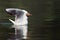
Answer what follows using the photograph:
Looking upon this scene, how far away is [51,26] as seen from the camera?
423cm

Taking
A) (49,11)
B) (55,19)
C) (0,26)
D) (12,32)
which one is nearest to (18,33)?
(12,32)

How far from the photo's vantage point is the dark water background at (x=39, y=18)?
3934mm

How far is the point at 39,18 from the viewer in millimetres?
4836

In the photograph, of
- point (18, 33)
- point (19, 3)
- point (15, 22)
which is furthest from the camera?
point (19, 3)

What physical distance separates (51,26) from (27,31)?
346mm

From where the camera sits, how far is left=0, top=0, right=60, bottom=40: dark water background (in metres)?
3.93

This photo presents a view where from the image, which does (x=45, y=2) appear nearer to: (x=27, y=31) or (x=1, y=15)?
(x=1, y=15)

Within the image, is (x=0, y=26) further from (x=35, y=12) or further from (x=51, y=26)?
(x=35, y=12)

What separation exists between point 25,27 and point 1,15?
0.72 metres

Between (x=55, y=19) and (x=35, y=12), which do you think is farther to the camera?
(x=35, y=12)

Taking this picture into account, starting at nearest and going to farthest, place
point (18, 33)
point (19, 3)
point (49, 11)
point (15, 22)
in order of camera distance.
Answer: point (18, 33) → point (15, 22) → point (49, 11) → point (19, 3)

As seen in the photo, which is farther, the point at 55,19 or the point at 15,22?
the point at 55,19

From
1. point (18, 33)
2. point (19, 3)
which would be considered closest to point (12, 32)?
point (18, 33)

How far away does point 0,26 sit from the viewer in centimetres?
418
